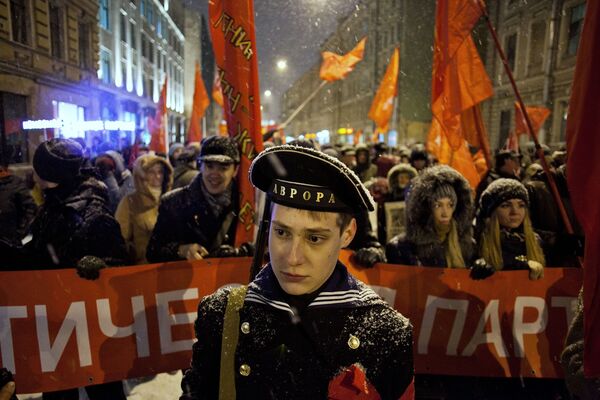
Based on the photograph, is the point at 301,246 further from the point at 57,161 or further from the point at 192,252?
the point at 57,161

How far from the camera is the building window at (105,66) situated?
26086mm

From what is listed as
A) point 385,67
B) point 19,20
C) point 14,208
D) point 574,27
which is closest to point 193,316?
point 14,208

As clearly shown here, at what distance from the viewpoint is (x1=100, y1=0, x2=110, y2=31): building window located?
1029 inches

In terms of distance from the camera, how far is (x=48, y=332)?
2.87 m

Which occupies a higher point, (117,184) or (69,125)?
(69,125)

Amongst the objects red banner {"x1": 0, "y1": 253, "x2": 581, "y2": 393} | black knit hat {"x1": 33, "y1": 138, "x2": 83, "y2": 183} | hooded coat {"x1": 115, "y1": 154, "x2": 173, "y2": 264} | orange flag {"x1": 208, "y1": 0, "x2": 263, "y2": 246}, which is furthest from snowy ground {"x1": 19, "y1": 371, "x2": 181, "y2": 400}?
black knit hat {"x1": 33, "y1": 138, "x2": 83, "y2": 183}

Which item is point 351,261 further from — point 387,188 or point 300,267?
point 387,188

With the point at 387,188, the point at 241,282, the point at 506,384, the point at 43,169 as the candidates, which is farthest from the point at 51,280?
the point at 387,188

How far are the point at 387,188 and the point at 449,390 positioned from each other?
3.31 m

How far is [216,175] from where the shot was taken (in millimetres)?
3586

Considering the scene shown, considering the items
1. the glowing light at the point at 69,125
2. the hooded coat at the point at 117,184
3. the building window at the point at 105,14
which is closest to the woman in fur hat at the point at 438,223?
the hooded coat at the point at 117,184

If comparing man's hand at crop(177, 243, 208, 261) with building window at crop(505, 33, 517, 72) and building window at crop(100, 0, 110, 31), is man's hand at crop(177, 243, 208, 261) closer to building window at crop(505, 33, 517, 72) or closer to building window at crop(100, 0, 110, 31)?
building window at crop(100, 0, 110, 31)

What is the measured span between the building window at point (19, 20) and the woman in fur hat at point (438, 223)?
1519 centimetres

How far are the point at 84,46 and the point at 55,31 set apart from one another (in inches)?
160
